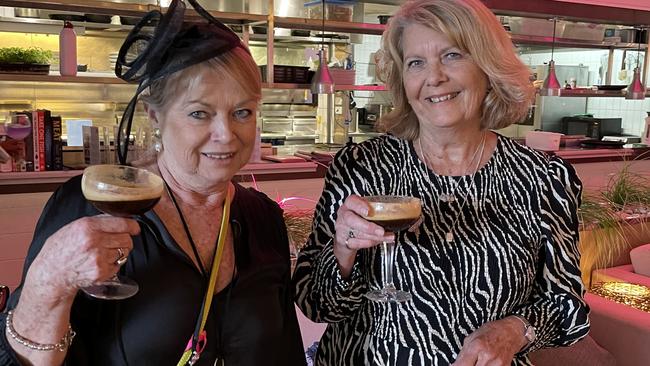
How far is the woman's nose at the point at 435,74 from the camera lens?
64.5 inches

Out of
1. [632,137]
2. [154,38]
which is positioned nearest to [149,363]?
[154,38]

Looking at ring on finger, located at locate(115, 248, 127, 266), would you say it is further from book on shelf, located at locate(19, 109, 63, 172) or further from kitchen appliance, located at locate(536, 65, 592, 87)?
kitchen appliance, located at locate(536, 65, 592, 87)

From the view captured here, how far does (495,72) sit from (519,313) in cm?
58

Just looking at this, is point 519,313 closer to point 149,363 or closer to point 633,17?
point 149,363

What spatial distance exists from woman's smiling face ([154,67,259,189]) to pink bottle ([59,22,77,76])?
4.61 meters

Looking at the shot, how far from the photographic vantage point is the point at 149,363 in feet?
4.22

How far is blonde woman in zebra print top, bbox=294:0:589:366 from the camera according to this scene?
162 cm

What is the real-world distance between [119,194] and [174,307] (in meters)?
0.24

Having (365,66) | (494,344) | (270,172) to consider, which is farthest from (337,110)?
(494,344)

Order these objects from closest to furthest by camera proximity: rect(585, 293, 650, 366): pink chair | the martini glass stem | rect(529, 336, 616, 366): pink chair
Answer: the martini glass stem < rect(529, 336, 616, 366): pink chair < rect(585, 293, 650, 366): pink chair

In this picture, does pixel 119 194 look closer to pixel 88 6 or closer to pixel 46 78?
pixel 46 78

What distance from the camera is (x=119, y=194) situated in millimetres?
1232

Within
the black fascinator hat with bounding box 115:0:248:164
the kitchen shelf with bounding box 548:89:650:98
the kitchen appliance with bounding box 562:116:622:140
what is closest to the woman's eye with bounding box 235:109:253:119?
the black fascinator hat with bounding box 115:0:248:164

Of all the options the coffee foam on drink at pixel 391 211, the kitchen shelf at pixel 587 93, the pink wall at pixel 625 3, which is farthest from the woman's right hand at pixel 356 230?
the pink wall at pixel 625 3
